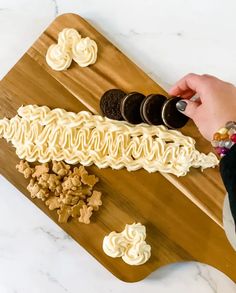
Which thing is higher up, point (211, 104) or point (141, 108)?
point (211, 104)

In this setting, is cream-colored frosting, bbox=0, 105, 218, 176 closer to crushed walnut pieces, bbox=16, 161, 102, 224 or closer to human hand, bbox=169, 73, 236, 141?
crushed walnut pieces, bbox=16, 161, 102, 224

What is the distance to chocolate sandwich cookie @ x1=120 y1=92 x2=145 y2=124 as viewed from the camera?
4.20 ft

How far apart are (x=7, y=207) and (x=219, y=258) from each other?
0.57m

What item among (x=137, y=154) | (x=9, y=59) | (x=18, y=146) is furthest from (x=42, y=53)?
(x=137, y=154)

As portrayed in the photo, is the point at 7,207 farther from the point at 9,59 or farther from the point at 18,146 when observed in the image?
the point at 9,59

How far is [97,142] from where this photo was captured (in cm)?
131

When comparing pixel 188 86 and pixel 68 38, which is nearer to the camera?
pixel 188 86

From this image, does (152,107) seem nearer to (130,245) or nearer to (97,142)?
(97,142)

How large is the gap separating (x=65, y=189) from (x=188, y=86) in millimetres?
406

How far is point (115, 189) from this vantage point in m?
1.33

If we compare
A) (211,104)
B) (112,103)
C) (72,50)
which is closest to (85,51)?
(72,50)

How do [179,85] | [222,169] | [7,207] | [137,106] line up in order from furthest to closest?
[7,207] → [137,106] → [179,85] → [222,169]

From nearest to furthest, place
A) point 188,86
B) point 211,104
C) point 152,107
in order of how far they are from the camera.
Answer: point 211,104 < point 188,86 < point 152,107

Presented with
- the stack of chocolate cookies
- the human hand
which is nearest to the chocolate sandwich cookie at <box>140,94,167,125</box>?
the stack of chocolate cookies
